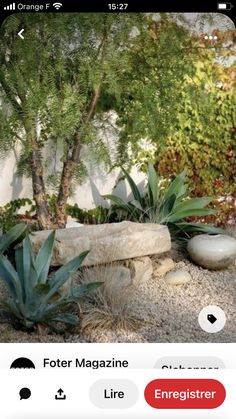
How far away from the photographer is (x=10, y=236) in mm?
3312

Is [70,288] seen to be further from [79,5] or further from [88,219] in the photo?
[79,5]

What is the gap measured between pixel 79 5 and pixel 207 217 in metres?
2.83

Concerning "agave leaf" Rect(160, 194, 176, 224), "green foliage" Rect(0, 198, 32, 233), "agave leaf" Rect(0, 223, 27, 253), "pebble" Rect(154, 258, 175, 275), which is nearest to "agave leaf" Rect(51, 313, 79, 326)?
"agave leaf" Rect(0, 223, 27, 253)

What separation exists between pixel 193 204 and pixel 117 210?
0.54m

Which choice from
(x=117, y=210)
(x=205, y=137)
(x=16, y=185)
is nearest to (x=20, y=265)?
(x=16, y=185)

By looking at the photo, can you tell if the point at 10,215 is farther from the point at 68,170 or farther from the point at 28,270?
the point at 68,170

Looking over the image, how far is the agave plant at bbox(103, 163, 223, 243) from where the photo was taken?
4336 millimetres

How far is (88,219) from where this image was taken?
412 centimetres

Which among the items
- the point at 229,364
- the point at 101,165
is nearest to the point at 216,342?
the point at 229,364

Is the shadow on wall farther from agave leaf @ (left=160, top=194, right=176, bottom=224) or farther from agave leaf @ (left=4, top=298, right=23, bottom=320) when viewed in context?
agave leaf @ (left=160, top=194, right=176, bottom=224)

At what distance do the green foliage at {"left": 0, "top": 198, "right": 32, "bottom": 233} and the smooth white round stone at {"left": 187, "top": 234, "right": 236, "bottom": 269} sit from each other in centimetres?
120

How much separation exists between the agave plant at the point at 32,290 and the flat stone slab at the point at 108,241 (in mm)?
619

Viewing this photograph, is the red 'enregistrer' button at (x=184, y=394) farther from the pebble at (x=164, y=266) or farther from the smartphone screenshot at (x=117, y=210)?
the pebble at (x=164, y=266)

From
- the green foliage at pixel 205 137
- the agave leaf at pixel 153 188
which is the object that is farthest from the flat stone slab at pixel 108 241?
the green foliage at pixel 205 137
